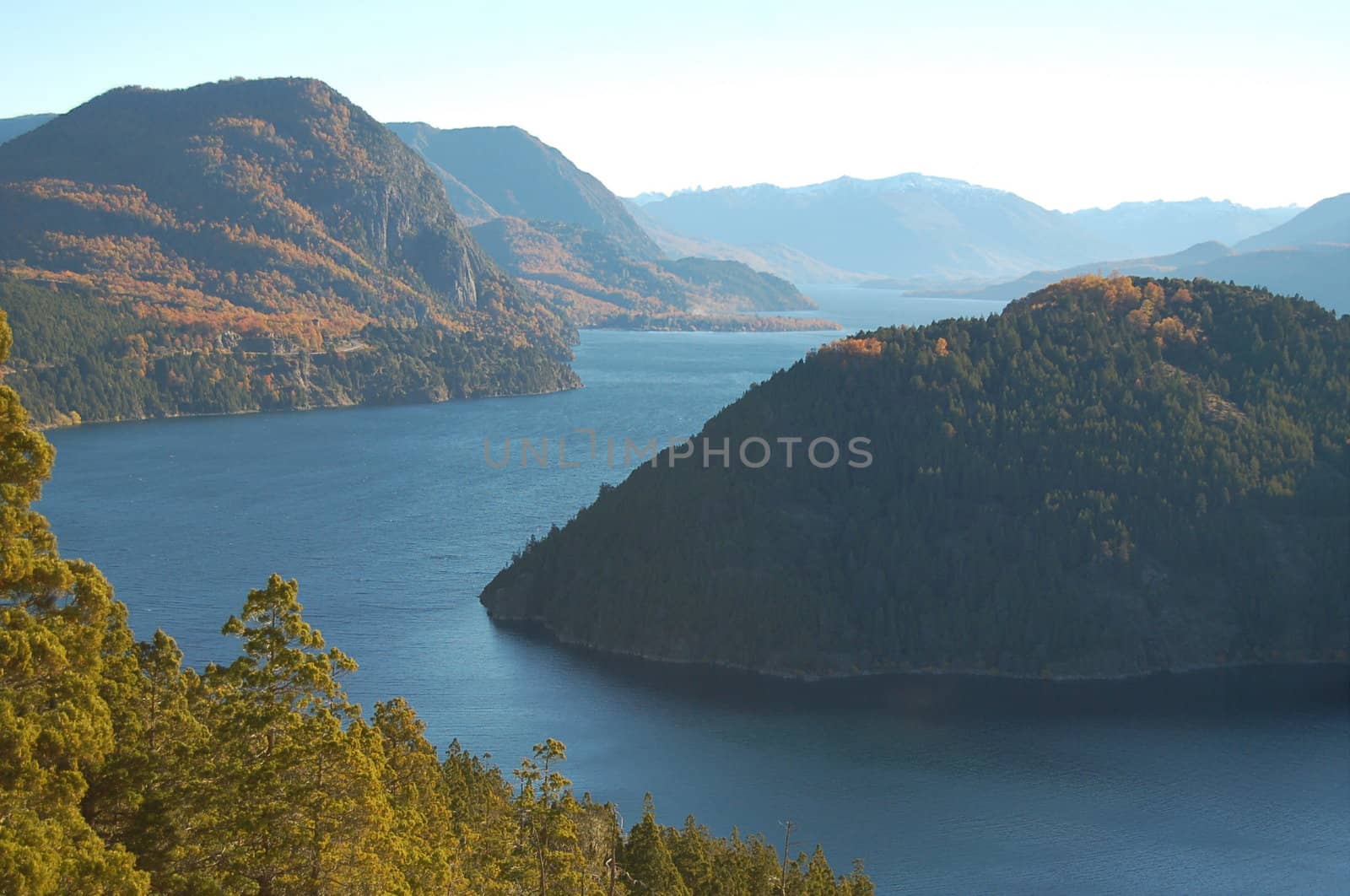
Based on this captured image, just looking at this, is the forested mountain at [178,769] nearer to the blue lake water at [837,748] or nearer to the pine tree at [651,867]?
the pine tree at [651,867]

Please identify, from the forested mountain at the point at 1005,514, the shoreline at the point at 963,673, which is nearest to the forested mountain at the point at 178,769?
the shoreline at the point at 963,673

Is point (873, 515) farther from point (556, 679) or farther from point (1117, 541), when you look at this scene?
point (556, 679)

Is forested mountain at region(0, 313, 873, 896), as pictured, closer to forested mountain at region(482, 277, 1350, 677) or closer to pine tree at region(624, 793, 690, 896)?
pine tree at region(624, 793, 690, 896)

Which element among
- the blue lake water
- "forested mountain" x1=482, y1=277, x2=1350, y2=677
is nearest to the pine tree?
the blue lake water

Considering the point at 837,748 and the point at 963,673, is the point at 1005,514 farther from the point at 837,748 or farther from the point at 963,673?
the point at 837,748

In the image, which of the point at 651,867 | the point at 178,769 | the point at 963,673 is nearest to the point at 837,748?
the point at 963,673

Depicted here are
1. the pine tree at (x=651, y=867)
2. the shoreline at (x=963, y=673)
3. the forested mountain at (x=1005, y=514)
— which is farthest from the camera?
the forested mountain at (x=1005, y=514)
